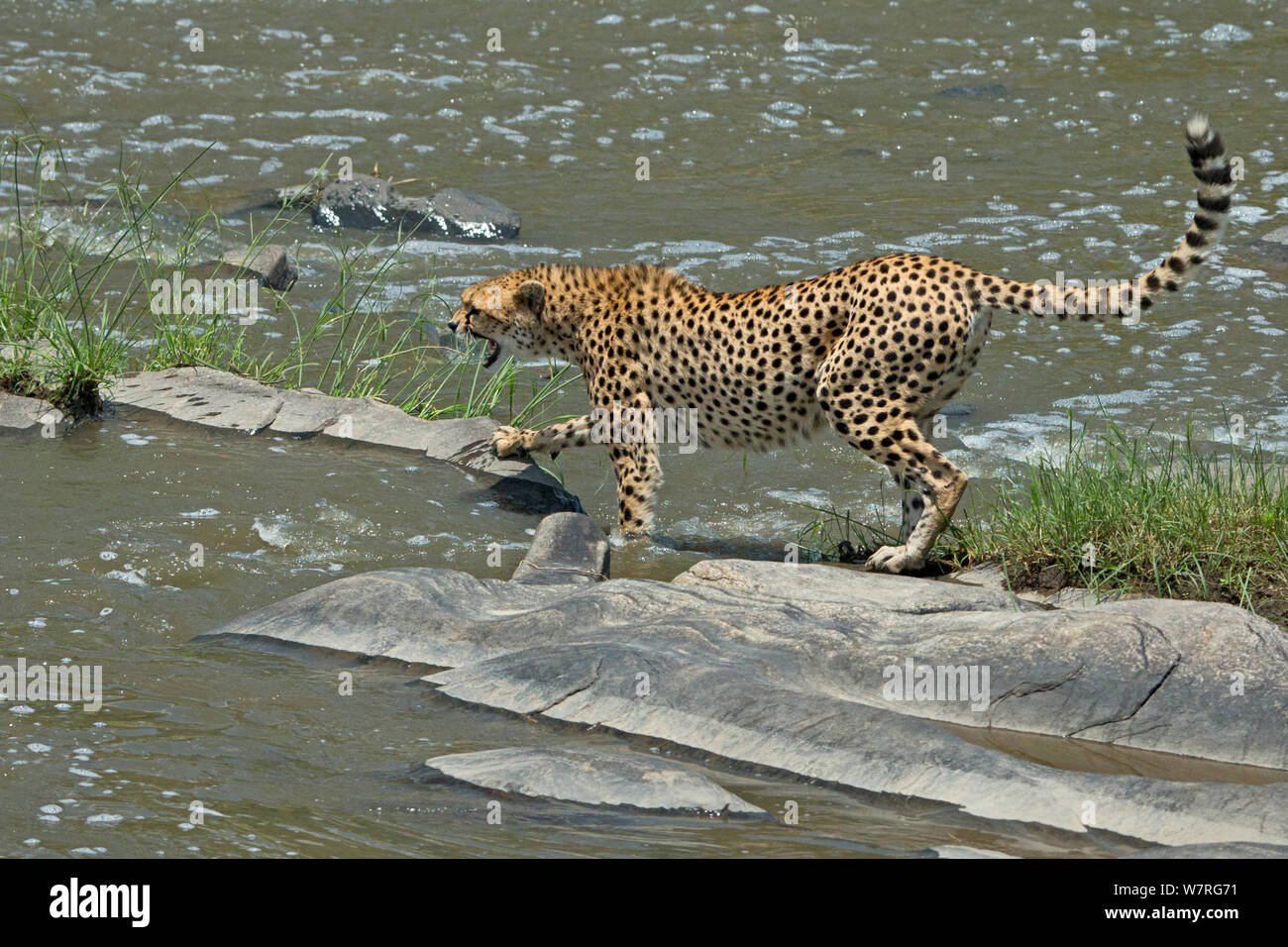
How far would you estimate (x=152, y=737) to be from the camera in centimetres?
551

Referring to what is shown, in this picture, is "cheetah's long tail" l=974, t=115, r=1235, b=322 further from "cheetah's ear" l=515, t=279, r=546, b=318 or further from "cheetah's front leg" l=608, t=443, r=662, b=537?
"cheetah's ear" l=515, t=279, r=546, b=318

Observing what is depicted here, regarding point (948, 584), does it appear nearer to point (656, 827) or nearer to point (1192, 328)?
point (656, 827)

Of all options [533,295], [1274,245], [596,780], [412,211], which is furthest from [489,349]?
[1274,245]

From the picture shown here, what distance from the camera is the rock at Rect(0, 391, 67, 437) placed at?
8797 millimetres

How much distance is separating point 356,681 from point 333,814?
122 cm

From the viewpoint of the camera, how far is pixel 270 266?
473 inches

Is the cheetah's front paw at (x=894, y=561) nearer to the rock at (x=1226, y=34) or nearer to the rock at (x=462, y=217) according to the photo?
the rock at (x=462, y=217)

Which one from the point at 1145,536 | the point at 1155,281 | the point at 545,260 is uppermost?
the point at 1155,281

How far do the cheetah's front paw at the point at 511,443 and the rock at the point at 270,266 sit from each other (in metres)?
3.68

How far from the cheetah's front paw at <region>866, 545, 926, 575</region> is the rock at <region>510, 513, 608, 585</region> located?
4.27 ft

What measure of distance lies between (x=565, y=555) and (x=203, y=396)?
294 centimetres

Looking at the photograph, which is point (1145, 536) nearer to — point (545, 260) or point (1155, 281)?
point (1155, 281)
